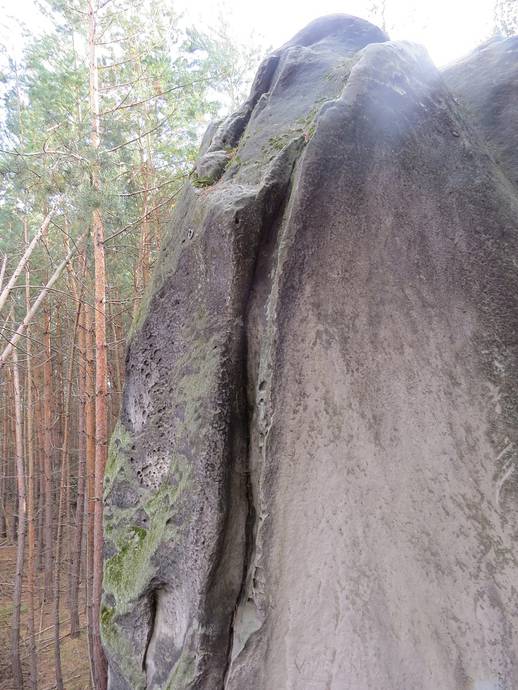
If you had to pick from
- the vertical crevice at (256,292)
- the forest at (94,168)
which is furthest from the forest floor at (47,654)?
the vertical crevice at (256,292)

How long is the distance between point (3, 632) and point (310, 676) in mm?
10345

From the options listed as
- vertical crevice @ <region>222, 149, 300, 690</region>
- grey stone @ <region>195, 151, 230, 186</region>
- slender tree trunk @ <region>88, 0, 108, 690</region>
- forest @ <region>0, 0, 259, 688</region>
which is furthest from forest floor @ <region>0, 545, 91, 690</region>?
grey stone @ <region>195, 151, 230, 186</region>

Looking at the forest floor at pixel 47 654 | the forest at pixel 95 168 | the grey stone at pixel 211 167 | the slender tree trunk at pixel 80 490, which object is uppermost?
the forest at pixel 95 168

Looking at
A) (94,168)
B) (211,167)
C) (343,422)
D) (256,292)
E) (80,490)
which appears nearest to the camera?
(343,422)

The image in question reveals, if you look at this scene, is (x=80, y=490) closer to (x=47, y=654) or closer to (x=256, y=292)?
(x=47, y=654)

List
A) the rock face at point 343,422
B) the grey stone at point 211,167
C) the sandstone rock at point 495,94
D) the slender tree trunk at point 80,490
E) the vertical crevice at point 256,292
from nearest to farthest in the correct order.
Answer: the rock face at point 343,422
the vertical crevice at point 256,292
the sandstone rock at point 495,94
the grey stone at point 211,167
the slender tree trunk at point 80,490

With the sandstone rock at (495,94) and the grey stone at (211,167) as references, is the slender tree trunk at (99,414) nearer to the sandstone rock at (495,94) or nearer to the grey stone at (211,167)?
the grey stone at (211,167)

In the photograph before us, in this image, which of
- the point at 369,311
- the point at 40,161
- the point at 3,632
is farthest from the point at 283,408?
the point at 3,632

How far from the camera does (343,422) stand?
1723 mm

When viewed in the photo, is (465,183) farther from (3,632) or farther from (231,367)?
(3,632)

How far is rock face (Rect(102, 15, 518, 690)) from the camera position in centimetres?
158

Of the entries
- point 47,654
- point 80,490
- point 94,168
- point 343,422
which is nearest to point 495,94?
point 343,422

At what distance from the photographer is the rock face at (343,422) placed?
5.20 feet

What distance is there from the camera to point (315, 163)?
5.89 ft
